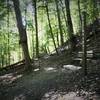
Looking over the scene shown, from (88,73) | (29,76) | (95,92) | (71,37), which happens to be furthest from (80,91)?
(71,37)

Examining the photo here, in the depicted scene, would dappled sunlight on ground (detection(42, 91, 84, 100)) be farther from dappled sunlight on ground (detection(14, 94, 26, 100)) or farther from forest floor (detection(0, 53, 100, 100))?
dappled sunlight on ground (detection(14, 94, 26, 100))

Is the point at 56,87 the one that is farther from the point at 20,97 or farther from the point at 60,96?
the point at 20,97

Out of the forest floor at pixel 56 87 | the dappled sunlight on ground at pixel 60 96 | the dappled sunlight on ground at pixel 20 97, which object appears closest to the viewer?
the dappled sunlight on ground at pixel 60 96

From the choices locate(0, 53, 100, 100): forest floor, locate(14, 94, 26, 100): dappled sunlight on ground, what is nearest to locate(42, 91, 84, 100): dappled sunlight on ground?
locate(0, 53, 100, 100): forest floor

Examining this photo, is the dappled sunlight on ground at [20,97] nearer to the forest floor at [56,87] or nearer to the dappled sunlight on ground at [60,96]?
the forest floor at [56,87]

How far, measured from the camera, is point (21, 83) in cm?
1276

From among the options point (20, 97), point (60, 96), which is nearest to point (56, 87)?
point (60, 96)

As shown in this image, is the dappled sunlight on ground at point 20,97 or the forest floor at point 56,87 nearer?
the forest floor at point 56,87

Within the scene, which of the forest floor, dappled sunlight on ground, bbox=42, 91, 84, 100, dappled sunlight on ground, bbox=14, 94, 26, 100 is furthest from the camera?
dappled sunlight on ground, bbox=14, 94, 26, 100

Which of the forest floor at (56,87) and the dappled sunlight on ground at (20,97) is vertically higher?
the forest floor at (56,87)

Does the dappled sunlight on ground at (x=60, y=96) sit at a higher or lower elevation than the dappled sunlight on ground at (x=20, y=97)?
higher

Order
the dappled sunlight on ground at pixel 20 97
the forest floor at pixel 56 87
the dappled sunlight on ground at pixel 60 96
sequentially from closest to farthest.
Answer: the dappled sunlight on ground at pixel 60 96 → the forest floor at pixel 56 87 → the dappled sunlight on ground at pixel 20 97

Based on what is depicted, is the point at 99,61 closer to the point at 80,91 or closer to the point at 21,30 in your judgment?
the point at 80,91

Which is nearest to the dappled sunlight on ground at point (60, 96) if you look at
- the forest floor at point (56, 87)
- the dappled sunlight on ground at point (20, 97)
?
the forest floor at point (56, 87)
